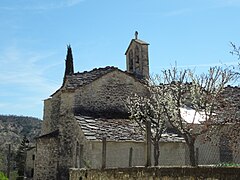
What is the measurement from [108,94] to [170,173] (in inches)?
827

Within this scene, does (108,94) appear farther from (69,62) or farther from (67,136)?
(69,62)

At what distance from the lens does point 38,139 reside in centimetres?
2912

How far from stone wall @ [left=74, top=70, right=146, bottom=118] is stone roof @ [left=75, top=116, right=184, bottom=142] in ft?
5.55

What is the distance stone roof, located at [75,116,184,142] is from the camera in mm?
24781

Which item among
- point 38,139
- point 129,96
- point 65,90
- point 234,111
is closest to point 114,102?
point 129,96

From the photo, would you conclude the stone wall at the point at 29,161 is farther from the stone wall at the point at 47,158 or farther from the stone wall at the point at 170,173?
the stone wall at the point at 170,173

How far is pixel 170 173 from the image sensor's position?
9.69 m

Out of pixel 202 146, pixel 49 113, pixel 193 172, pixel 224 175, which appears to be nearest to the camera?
pixel 224 175

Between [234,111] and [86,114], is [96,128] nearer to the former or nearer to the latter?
[86,114]

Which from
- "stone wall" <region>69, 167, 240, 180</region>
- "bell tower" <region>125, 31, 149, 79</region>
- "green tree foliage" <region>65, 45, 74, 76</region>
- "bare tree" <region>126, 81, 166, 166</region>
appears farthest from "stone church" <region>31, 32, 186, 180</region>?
"green tree foliage" <region>65, 45, 74, 76</region>

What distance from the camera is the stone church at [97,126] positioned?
82.3 ft

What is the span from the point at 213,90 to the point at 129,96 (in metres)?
7.22

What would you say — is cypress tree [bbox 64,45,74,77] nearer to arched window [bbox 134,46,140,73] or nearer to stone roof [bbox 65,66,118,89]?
arched window [bbox 134,46,140,73]

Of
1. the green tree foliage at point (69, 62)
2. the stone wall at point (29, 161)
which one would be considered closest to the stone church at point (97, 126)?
the stone wall at point (29, 161)
